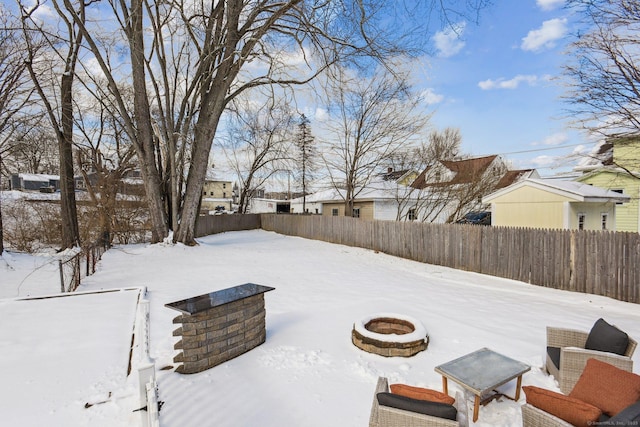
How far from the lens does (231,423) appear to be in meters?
2.47

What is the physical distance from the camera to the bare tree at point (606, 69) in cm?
698

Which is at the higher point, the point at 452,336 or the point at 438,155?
the point at 438,155

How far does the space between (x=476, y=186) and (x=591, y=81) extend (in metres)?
6.53

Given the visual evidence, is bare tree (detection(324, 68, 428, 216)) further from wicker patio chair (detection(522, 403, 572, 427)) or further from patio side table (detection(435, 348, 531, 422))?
wicker patio chair (detection(522, 403, 572, 427))

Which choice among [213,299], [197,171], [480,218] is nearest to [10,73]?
[197,171]

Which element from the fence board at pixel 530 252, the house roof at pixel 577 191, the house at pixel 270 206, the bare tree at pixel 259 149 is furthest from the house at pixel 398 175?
the house at pixel 270 206

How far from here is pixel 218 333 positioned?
337cm

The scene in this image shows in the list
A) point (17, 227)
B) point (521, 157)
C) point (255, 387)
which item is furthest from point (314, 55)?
point (521, 157)

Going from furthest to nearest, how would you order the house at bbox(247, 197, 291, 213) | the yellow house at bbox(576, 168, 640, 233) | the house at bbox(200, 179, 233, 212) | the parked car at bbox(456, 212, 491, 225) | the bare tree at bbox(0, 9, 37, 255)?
1. the house at bbox(200, 179, 233, 212)
2. the house at bbox(247, 197, 291, 213)
3. the parked car at bbox(456, 212, 491, 225)
4. the yellow house at bbox(576, 168, 640, 233)
5. the bare tree at bbox(0, 9, 37, 255)

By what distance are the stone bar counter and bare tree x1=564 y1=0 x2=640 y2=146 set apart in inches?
366

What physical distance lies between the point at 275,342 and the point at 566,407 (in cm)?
302

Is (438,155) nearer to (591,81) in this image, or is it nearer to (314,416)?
(591,81)

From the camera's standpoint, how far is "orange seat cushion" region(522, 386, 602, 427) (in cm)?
182

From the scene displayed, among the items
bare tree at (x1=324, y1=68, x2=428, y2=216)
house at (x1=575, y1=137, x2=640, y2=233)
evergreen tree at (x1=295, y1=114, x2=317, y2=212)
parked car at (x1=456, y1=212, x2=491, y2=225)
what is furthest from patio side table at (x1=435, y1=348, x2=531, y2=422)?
evergreen tree at (x1=295, y1=114, x2=317, y2=212)
